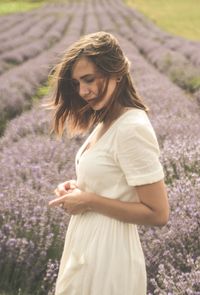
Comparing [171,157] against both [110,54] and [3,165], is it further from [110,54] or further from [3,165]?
[110,54]

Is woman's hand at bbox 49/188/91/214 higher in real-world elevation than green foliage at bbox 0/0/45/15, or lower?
higher

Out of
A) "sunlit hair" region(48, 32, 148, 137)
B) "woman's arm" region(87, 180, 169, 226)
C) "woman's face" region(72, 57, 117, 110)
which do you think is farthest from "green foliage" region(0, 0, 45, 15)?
"woman's arm" region(87, 180, 169, 226)

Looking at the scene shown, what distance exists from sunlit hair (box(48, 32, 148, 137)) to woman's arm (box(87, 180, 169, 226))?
0.27m

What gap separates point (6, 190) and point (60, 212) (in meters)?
0.43

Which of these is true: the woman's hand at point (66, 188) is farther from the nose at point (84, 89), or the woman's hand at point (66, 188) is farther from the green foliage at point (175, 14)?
the green foliage at point (175, 14)

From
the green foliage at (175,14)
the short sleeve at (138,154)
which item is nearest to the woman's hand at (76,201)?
the short sleeve at (138,154)

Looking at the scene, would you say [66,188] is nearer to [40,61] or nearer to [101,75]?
[101,75]

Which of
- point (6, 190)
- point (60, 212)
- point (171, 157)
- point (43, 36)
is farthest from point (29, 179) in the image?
point (43, 36)

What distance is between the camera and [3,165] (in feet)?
14.8

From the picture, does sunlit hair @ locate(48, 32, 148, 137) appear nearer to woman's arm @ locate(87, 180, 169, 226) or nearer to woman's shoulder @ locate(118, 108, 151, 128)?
woman's shoulder @ locate(118, 108, 151, 128)

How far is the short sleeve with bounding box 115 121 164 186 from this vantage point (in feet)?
5.56

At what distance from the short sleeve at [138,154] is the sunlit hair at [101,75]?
5.9 inches

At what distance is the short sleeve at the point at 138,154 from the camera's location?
1694 millimetres

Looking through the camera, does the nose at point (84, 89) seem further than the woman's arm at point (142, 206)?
Yes
